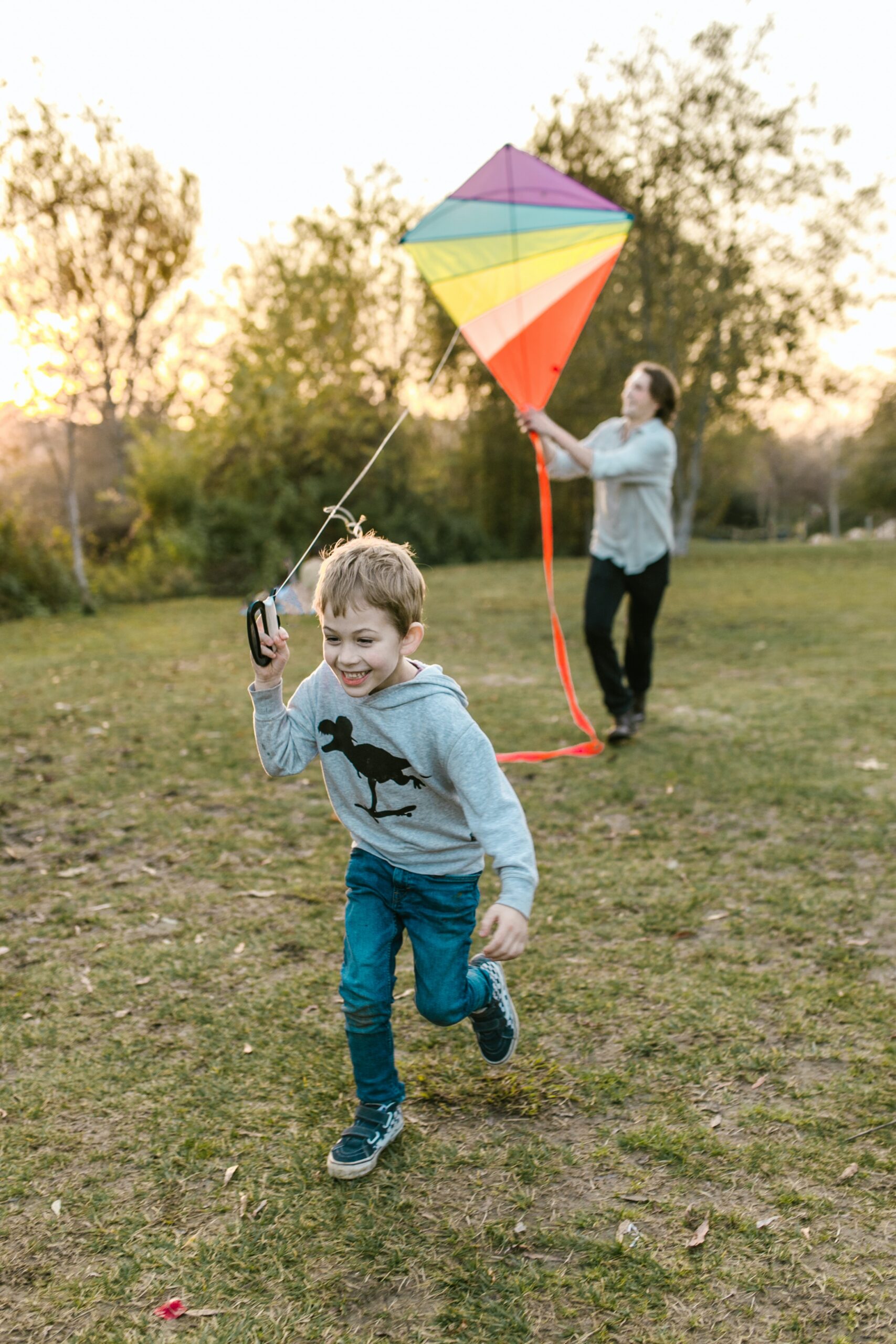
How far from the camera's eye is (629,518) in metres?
6.03

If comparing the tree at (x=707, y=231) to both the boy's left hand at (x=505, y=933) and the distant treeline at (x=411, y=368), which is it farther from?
the boy's left hand at (x=505, y=933)

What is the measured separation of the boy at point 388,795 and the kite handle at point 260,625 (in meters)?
0.02

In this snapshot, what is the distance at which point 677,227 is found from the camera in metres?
22.2

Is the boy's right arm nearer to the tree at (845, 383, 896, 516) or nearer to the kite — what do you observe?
the kite

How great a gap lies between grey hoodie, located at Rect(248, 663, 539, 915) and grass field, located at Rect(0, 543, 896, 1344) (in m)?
0.78

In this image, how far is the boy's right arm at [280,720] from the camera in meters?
2.41

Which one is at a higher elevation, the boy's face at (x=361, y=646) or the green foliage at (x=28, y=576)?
the boy's face at (x=361, y=646)

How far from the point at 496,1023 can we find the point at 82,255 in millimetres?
13340

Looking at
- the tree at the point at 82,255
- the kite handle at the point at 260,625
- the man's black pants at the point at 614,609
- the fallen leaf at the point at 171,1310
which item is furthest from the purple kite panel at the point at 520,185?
the tree at the point at 82,255

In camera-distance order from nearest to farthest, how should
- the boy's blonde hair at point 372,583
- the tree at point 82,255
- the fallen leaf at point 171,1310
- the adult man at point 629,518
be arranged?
1. the fallen leaf at point 171,1310
2. the boy's blonde hair at point 372,583
3. the adult man at point 629,518
4. the tree at point 82,255

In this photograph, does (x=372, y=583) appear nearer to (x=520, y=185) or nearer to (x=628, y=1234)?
(x=628, y=1234)

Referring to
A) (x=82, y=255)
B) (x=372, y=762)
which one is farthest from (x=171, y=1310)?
(x=82, y=255)

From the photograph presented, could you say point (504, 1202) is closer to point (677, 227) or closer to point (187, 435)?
point (187, 435)

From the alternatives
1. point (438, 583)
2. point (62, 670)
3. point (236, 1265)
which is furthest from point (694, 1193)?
point (438, 583)
